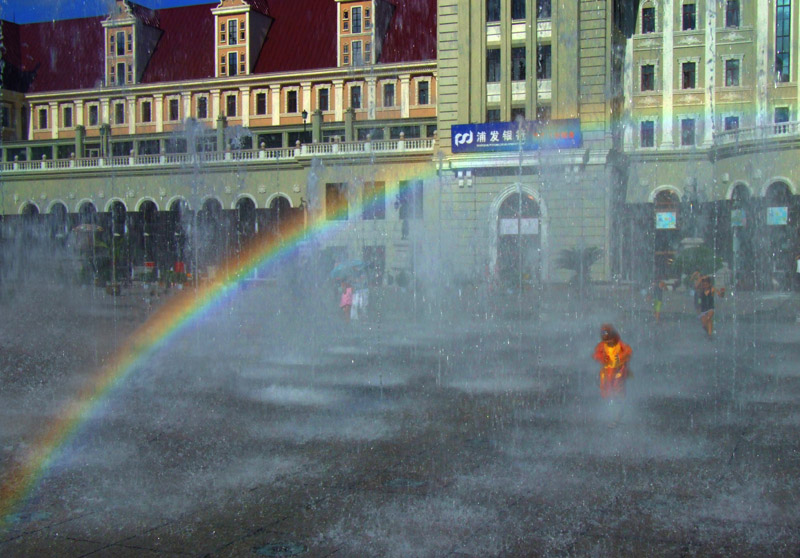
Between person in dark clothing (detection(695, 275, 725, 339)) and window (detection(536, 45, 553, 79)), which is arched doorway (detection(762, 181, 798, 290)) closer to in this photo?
window (detection(536, 45, 553, 79))

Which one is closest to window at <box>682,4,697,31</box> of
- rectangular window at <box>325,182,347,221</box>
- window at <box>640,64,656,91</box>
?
window at <box>640,64,656,91</box>

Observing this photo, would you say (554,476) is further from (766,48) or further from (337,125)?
(337,125)

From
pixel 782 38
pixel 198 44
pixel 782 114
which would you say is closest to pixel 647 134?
pixel 782 114

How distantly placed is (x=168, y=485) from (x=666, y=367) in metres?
9.04

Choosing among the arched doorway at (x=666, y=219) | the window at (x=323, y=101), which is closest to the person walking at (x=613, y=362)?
the arched doorway at (x=666, y=219)

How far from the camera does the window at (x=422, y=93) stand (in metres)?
48.5

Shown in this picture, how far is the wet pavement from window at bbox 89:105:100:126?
42.4m

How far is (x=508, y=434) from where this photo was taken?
856 centimetres

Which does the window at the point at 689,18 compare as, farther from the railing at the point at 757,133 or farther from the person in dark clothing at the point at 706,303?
the person in dark clothing at the point at 706,303

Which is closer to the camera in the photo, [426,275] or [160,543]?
[160,543]

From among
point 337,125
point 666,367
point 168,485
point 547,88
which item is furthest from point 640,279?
point 168,485

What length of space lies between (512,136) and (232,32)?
80.9ft

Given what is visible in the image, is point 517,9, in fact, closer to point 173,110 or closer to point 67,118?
point 173,110

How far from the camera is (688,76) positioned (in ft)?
136
